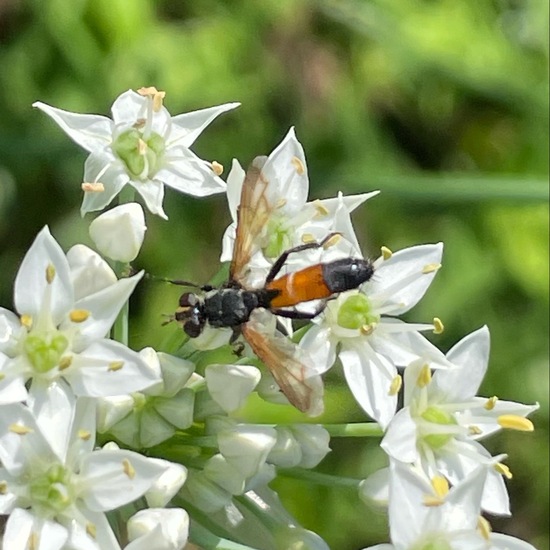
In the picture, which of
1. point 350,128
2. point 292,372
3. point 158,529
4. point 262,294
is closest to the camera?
point 158,529

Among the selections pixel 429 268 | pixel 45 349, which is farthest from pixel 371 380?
pixel 45 349

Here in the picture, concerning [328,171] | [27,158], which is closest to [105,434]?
[27,158]

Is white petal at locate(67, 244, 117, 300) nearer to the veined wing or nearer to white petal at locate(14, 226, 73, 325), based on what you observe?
white petal at locate(14, 226, 73, 325)

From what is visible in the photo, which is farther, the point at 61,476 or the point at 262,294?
the point at 262,294

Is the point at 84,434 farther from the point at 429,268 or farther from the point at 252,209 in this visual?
the point at 429,268

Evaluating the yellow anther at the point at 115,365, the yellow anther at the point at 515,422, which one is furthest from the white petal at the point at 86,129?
the yellow anther at the point at 515,422

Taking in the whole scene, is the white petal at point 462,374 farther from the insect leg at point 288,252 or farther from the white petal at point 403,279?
the insect leg at point 288,252

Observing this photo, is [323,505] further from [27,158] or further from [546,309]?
[27,158]
